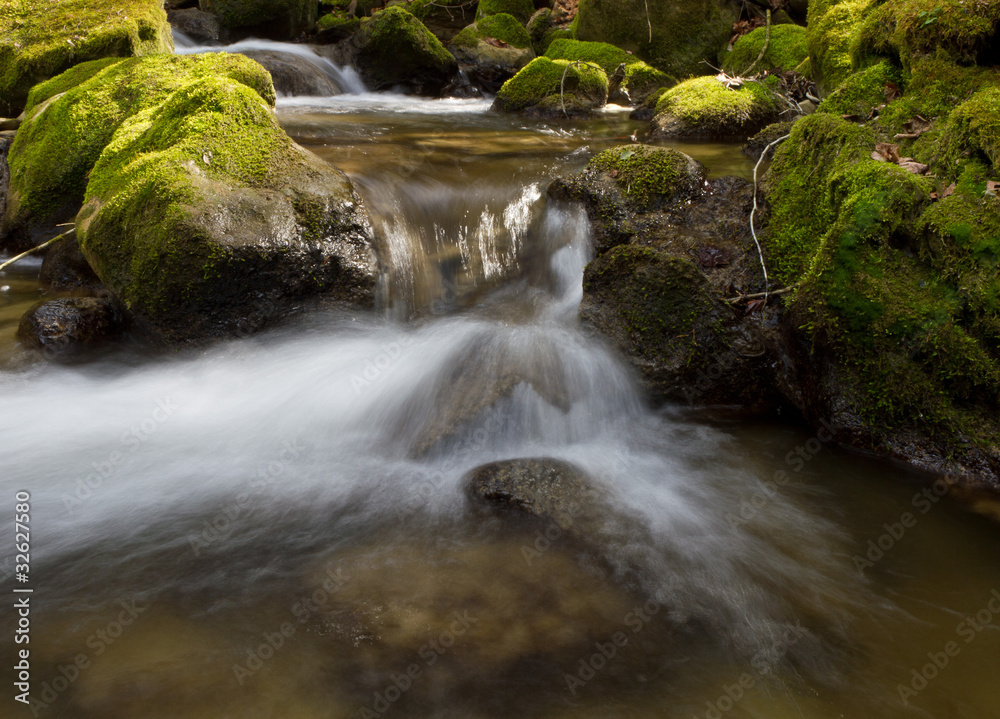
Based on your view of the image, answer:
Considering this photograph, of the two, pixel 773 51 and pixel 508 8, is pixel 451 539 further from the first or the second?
pixel 508 8

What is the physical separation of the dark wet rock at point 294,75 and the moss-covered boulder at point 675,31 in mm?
6082

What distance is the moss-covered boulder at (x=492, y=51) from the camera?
14484 millimetres

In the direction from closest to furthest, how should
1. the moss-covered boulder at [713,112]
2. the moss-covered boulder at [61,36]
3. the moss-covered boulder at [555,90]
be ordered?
the moss-covered boulder at [61,36] < the moss-covered boulder at [713,112] < the moss-covered boulder at [555,90]

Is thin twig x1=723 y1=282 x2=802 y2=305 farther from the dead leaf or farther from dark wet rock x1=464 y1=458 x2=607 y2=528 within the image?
dark wet rock x1=464 y1=458 x2=607 y2=528

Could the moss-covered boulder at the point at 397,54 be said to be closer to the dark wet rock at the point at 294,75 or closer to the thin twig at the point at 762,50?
the dark wet rock at the point at 294,75

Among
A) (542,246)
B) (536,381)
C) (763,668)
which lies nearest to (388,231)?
(542,246)

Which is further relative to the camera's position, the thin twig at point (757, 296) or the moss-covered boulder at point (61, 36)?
the moss-covered boulder at point (61, 36)

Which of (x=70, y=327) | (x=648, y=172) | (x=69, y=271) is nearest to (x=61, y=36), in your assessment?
(x=69, y=271)

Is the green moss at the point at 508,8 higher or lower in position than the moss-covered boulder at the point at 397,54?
higher

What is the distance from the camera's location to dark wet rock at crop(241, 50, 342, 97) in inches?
460

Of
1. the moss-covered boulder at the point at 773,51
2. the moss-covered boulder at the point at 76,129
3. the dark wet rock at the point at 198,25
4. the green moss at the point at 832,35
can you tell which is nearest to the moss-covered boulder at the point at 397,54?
the dark wet rock at the point at 198,25

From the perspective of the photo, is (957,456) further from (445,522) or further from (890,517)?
(445,522)

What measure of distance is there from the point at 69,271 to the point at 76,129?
1548mm

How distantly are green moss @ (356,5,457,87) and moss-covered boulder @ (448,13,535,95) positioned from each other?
1.17m
